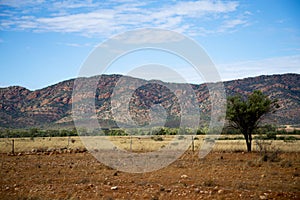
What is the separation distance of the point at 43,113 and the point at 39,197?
260ft

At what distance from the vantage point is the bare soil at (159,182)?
11.0 m

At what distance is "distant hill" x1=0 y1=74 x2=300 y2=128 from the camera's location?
72500 millimetres

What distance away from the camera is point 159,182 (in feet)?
44.6

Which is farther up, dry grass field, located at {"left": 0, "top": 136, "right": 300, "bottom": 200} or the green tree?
the green tree

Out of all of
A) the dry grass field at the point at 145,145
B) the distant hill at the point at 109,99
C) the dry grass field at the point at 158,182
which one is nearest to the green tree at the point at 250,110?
the dry grass field at the point at 145,145

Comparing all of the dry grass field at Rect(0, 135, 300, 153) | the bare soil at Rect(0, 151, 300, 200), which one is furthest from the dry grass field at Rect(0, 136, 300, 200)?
the dry grass field at Rect(0, 135, 300, 153)

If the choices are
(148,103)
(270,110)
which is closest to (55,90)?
(148,103)

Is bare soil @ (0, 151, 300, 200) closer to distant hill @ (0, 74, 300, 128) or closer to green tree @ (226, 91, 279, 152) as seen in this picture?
green tree @ (226, 91, 279, 152)

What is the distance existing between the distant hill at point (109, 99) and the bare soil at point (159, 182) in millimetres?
42949

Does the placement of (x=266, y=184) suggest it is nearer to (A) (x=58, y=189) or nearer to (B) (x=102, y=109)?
(A) (x=58, y=189)

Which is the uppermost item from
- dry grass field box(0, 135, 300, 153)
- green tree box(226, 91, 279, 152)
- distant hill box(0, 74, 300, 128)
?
distant hill box(0, 74, 300, 128)

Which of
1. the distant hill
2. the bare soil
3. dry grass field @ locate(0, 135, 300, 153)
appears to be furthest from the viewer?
the distant hill

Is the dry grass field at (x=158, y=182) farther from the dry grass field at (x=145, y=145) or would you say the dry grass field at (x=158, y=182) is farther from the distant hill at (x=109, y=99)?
the distant hill at (x=109, y=99)

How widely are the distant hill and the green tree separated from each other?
34.6m
